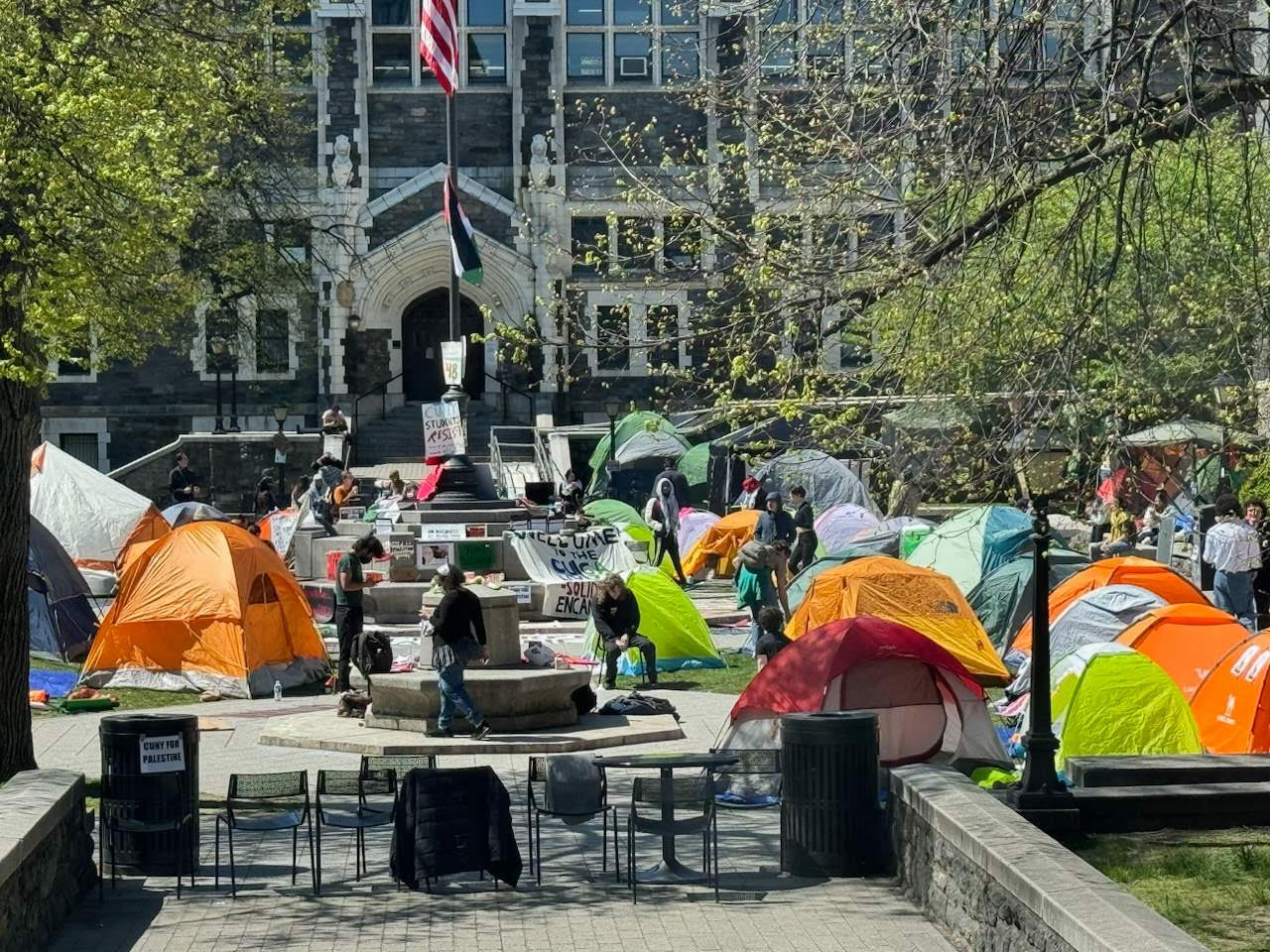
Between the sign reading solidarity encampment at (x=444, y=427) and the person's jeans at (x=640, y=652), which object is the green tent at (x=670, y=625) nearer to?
the person's jeans at (x=640, y=652)

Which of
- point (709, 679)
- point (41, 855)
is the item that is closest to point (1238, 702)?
point (709, 679)

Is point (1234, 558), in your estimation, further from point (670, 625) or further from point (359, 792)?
point (359, 792)

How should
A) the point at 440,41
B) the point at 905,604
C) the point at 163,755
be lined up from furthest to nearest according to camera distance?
the point at 440,41, the point at 905,604, the point at 163,755

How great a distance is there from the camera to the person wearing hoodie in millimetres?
29188

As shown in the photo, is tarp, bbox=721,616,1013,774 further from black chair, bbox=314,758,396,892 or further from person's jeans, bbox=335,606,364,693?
person's jeans, bbox=335,606,364,693

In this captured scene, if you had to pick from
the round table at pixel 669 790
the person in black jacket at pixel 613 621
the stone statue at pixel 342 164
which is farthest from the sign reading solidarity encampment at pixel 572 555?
the stone statue at pixel 342 164

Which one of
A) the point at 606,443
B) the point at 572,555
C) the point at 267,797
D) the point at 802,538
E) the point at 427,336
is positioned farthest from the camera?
the point at 427,336

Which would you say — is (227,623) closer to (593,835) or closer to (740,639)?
(740,639)

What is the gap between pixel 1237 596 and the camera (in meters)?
21.3

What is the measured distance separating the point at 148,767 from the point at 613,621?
8.51 meters

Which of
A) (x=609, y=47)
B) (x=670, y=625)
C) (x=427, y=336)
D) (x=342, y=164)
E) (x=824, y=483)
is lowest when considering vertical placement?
(x=670, y=625)

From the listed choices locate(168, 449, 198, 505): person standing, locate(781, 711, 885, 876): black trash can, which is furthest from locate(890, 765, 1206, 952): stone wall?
locate(168, 449, 198, 505): person standing

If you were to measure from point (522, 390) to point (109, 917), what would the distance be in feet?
118

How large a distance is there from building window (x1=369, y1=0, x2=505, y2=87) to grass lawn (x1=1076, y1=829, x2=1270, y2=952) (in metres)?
38.5
